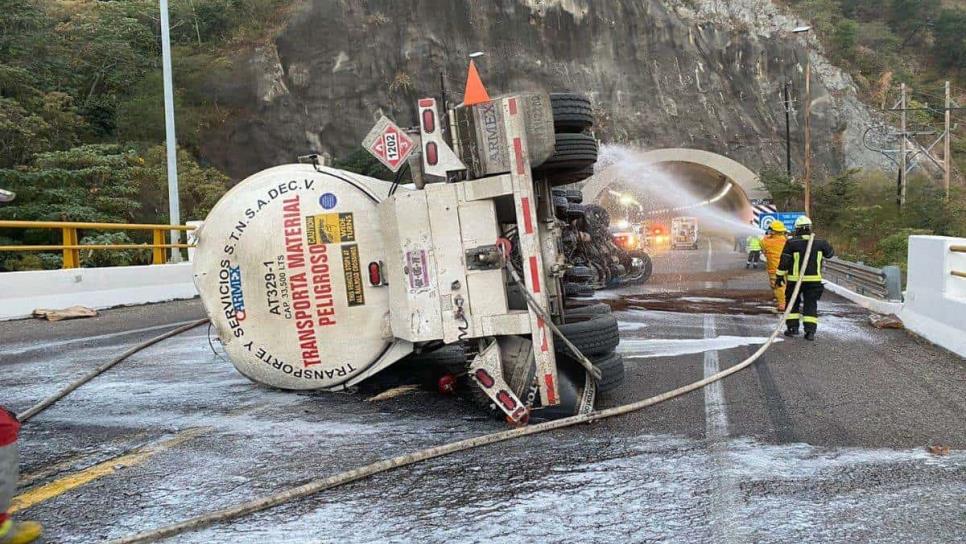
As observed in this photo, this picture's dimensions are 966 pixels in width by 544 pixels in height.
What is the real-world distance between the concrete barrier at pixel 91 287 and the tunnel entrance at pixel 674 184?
31406 mm

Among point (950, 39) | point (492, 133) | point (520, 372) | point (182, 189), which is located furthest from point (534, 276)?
point (950, 39)

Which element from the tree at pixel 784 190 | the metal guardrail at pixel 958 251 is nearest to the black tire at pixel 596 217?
the metal guardrail at pixel 958 251

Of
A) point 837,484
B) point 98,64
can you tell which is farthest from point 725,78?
point 837,484

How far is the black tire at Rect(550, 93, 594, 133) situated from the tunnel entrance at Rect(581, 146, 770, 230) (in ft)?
125

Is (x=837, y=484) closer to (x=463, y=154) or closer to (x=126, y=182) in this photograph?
(x=463, y=154)

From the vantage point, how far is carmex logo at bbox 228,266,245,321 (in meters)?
5.70

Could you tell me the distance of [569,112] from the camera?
5684mm

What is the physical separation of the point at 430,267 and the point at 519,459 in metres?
1.47

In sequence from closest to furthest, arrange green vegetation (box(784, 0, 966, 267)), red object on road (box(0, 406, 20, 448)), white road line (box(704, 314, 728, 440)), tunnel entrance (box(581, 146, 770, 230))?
red object on road (box(0, 406, 20, 448)) → white road line (box(704, 314, 728, 440)) → green vegetation (box(784, 0, 966, 267)) → tunnel entrance (box(581, 146, 770, 230))

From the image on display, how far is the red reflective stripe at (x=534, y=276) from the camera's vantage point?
16.3 feet

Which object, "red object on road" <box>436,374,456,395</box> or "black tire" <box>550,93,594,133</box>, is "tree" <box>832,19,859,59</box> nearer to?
"black tire" <box>550,93,594,133</box>

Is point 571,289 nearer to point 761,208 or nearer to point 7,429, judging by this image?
point 7,429

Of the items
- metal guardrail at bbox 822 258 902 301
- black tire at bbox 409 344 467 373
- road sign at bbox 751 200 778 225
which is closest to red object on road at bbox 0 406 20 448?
black tire at bbox 409 344 467 373

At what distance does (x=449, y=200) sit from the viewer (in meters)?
5.14
